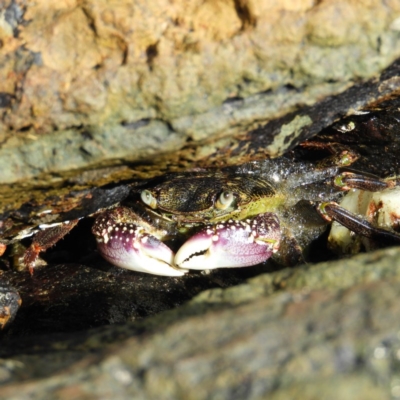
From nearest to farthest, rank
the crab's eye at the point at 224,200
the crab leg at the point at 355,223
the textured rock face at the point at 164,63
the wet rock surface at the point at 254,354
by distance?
1. the wet rock surface at the point at 254,354
2. the textured rock face at the point at 164,63
3. the crab leg at the point at 355,223
4. the crab's eye at the point at 224,200

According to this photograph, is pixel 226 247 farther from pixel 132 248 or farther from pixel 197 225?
pixel 132 248

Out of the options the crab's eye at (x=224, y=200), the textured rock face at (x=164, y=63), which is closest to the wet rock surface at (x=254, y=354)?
the textured rock face at (x=164, y=63)

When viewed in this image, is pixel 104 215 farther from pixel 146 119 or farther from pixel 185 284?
pixel 146 119

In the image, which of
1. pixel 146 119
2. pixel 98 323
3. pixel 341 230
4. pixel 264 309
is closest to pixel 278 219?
pixel 341 230

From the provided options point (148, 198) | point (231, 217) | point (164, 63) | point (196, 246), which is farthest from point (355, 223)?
point (164, 63)

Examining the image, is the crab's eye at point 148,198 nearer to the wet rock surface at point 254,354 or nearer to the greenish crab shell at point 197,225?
the greenish crab shell at point 197,225

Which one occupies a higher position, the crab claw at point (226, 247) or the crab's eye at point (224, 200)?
the crab's eye at point (224, 200)

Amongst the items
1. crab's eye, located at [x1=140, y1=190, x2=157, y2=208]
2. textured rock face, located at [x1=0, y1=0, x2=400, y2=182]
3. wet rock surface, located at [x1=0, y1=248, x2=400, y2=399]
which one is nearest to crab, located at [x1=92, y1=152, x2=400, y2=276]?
crab's eye, located at [x1=140, y1=190, x2=157, y2=208]
